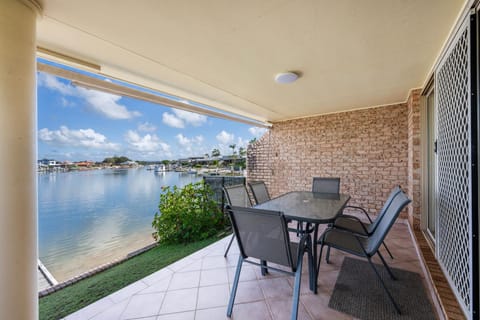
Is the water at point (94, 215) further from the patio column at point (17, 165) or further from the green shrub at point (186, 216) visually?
the patio column at point (17, 165)

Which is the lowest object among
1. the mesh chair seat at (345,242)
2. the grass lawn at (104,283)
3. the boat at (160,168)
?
the grass lawn at (104,283)

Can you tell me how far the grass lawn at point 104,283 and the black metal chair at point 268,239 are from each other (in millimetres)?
1368

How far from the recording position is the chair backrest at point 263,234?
1.48 meters

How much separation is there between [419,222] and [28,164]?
14.9 ft

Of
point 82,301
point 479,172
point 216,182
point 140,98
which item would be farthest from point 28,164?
point 216,182

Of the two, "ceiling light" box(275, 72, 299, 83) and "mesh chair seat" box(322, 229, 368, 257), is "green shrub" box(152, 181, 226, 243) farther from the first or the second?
"ceiling light" box(275, 72, 299, 83)

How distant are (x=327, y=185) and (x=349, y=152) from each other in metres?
1.33

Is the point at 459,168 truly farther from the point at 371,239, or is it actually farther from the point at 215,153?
the point at 215,153

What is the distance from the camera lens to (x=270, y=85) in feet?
9.48

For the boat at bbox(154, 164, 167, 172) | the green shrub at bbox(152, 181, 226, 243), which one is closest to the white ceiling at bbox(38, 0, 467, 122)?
the green shrub at bbox(152, 181, 226, 243)

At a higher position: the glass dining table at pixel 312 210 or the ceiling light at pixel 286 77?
→ the ceiling light at pixel 286 77

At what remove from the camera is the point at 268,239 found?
1.59 metres

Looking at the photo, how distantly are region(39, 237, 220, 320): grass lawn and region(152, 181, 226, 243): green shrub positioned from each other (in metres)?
0.37

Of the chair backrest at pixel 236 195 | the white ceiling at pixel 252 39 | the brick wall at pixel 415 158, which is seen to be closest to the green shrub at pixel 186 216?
the chair backrest at pixel 236 195
